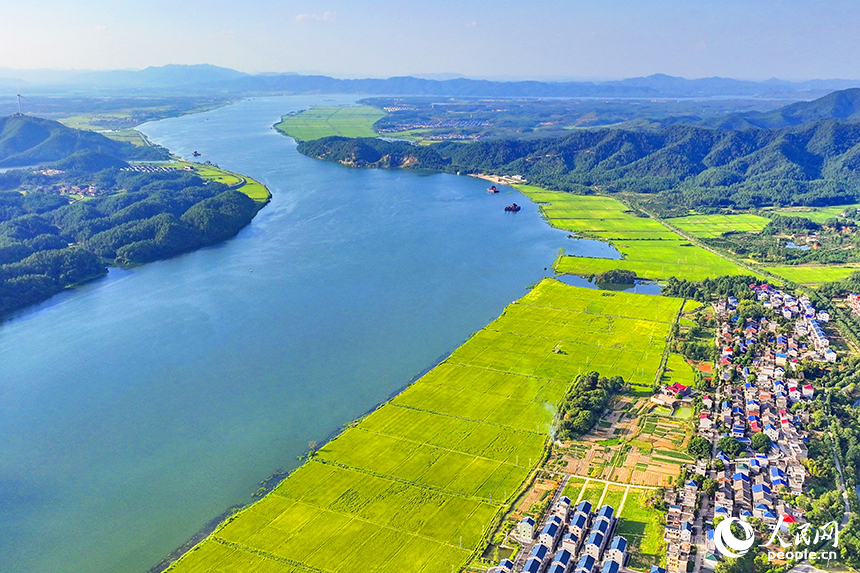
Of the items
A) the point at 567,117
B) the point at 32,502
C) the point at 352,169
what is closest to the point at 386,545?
the point at 32,502

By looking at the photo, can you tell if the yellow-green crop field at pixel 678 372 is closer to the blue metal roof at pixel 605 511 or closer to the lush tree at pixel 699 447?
the lush tree at pixel 699 447

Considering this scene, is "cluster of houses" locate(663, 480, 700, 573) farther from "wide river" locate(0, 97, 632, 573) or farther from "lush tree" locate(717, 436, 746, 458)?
"wide river" locate(0, 97, 632, 573)

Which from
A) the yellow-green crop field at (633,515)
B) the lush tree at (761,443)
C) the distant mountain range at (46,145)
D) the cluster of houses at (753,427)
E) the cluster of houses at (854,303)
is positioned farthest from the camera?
the distant mountain range at (46,145)

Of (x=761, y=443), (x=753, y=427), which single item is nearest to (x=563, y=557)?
(x=761, y=443)

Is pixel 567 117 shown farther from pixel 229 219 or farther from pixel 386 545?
pixel 386 545

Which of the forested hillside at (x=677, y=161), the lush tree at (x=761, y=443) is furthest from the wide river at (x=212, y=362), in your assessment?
the forested hillside at (x=677, y=161)
